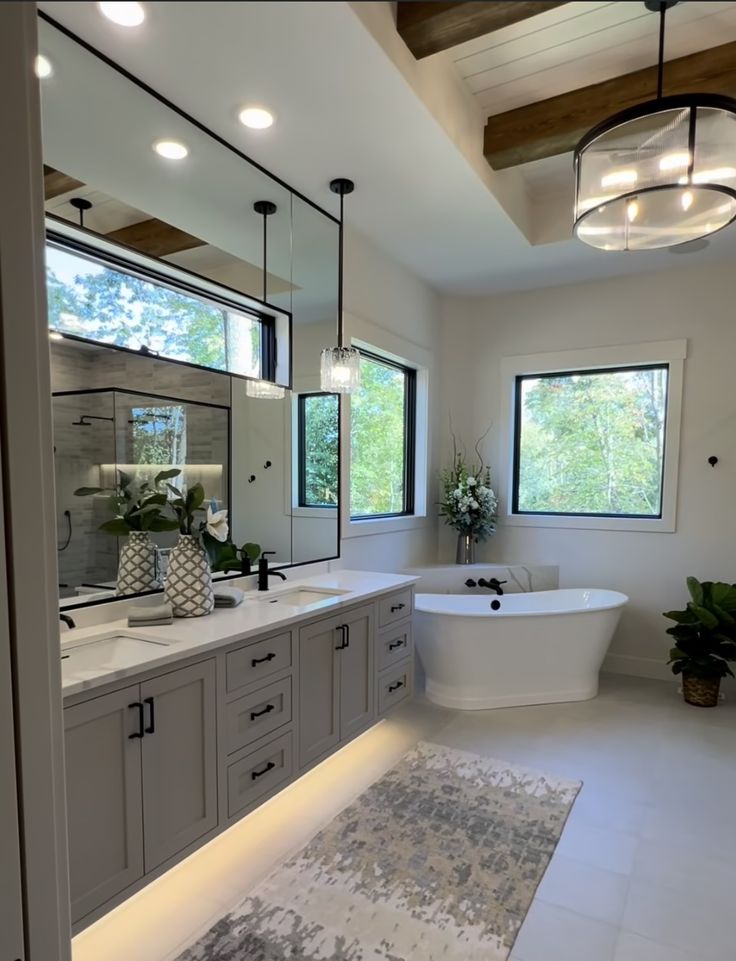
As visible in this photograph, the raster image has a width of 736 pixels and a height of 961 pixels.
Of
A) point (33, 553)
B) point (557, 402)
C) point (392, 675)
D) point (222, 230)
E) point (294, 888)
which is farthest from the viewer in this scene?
point (557, 402)

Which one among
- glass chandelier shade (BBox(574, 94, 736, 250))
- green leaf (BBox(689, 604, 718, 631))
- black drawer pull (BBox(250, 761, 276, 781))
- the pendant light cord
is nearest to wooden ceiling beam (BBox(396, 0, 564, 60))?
the pendant light cord

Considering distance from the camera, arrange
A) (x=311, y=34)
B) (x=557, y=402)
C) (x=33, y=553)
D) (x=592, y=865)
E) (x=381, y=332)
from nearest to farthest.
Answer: (x=311, y=34) < (x=33, y=553) < (x=592, y=865) < (x=381, y=332) < (x=557, y=402)

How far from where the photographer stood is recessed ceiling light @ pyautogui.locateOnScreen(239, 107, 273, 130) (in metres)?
0.79

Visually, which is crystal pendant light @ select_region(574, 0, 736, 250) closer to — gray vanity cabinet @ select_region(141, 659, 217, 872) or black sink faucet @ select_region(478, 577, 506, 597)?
gray vanity cabinet @ select_region(141, 659, 217, 872)

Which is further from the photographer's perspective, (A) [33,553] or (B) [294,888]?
(B) [294,888]

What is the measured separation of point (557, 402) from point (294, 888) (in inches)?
137

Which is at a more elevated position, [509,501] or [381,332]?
[381,332]

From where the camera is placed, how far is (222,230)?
4.15 feet

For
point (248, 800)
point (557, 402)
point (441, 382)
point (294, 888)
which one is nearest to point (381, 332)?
point (441, 382)

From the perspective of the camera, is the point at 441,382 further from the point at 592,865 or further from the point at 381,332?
the point at 592,865

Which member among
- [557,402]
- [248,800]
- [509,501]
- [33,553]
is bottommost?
[248,800]

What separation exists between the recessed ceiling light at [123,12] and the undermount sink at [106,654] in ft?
4.35

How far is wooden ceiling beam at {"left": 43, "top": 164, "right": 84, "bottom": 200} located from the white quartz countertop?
1058 millimetres

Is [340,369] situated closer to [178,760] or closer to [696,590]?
[178,760]
